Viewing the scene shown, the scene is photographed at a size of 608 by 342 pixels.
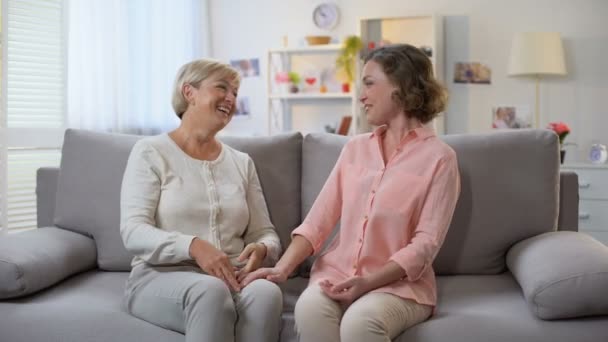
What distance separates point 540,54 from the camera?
15.6ft

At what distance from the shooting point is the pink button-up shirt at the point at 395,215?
182 centimetres

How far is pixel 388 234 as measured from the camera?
6.20 ft

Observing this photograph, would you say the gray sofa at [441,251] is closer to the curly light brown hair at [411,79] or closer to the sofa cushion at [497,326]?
the sofa cushion at [497,326]

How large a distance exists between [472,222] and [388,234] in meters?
0.43

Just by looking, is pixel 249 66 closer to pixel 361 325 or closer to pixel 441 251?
pixel 441 251

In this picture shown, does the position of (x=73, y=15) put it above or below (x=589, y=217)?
above

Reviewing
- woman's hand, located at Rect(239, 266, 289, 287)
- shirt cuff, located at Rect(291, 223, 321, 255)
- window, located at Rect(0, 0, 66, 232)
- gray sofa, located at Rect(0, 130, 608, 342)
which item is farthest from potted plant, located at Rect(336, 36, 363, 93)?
woman's hand, located at Rect(239, 266, 289, 287)

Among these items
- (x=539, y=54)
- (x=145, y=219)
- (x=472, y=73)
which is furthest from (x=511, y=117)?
(x=145, y=219)

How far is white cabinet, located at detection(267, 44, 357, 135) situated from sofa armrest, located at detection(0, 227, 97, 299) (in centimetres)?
322

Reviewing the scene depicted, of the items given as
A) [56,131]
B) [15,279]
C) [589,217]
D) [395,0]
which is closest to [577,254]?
[15,279]

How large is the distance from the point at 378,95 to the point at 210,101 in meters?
0.50

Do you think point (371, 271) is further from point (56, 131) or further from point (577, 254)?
point (56, 131)

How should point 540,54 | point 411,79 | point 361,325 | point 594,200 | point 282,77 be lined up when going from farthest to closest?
1. point 282,77
2. point 540,54
3. point 594,200
4. point 411,79
5. point 361,325

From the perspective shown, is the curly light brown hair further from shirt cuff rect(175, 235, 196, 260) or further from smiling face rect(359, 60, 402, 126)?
shirt cuff rect(175, 235, 196, 260)
